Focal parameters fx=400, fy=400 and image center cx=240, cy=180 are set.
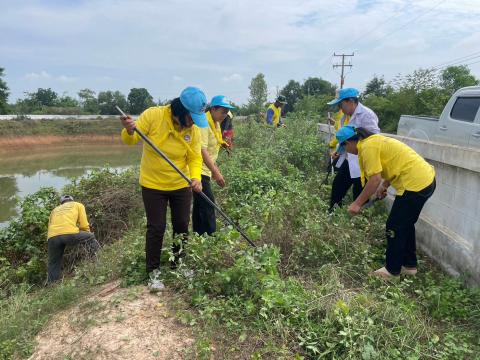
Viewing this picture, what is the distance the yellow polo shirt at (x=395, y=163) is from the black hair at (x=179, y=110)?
1.71 meters

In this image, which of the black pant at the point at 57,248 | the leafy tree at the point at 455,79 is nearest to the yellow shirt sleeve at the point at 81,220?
the black pant at the point at 57,248

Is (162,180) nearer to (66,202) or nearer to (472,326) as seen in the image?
(472,326)

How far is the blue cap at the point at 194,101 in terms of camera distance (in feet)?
10.4

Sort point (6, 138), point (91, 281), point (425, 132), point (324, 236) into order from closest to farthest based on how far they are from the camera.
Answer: point (91, 281), point (324, 236), point (425, 132), point (6, 138)

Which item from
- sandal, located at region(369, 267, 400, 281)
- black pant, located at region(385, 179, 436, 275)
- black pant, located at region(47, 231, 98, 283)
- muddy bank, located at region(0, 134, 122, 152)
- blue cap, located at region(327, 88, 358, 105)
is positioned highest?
blue cap, located at region(327, 88, 358, 105)

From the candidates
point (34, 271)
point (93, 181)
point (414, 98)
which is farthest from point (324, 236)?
point (414, 98)

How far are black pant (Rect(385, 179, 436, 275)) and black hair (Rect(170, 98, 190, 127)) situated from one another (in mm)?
2179

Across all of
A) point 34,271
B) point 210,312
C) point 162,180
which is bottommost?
point 34,271

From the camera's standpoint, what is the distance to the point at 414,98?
18.8m

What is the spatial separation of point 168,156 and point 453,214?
292 centimetres

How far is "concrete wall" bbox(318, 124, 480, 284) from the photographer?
3650 millimetres

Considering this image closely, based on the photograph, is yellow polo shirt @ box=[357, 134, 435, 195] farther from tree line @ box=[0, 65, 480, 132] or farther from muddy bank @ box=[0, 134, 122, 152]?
muddy bank @ box=[0, 134, 122, 152]

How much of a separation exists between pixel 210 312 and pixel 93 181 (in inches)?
236

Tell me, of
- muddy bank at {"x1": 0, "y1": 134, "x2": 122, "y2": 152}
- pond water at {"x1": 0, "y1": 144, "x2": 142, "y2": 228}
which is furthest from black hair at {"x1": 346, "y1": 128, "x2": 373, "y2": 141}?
muddy bank at {"x1": 0, "y1": 134, "x2": 122, "y2": 152}
